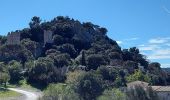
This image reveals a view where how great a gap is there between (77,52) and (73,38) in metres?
8.42

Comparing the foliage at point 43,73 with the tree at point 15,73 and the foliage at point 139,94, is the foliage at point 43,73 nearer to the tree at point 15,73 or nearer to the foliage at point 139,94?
the tree at point 15,73

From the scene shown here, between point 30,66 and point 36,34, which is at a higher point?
point 36,34

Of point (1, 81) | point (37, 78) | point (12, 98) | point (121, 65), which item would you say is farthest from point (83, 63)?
point (12, 98)

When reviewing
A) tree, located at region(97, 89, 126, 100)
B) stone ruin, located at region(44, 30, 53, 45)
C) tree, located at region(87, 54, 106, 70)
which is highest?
stone ruin, located at region(44, 30, 53, 45)

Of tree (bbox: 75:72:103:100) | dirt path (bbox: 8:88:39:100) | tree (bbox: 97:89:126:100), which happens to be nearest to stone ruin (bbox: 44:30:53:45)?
dirt path (bbox: 8:88:39:100)

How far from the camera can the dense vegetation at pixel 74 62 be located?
70.0 m

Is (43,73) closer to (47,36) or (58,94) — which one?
(58,94)

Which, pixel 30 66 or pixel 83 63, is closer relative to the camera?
pixel 30 66

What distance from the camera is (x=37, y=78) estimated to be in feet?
294

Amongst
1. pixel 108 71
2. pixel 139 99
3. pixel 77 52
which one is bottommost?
pixel 139 99

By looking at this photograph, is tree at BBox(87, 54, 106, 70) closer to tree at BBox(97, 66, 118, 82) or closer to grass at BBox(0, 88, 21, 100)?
tree at BBox(97, 66, 118, 82)

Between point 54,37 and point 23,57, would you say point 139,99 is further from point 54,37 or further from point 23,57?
point 54,37

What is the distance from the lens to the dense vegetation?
70.0 meters

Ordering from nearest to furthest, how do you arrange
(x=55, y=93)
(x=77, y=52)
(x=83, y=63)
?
(x=55, y=93), (x=83, y=63), (x=77, y=52)
